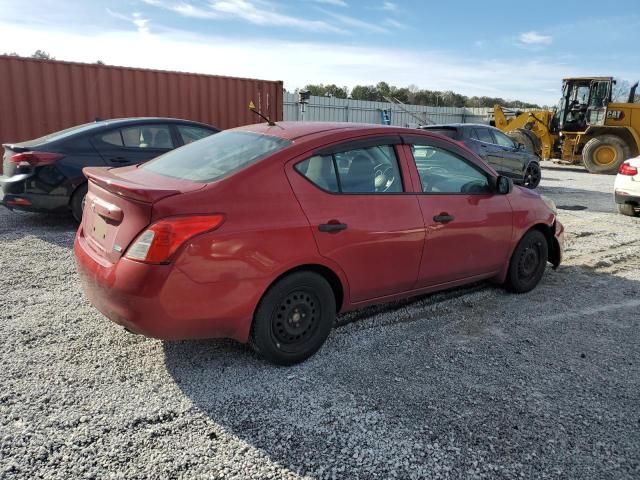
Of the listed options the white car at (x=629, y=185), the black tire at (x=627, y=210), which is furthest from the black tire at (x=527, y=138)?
the white car at (x=629, y=185)

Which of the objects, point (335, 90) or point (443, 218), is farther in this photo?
point (335, 90)

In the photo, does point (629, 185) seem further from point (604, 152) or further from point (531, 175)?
point (604, 152)

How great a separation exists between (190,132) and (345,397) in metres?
5.50

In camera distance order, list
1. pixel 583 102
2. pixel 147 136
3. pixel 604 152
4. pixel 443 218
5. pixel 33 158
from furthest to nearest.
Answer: pixel 583 102 → pixel 604 152 → pixel 147 136 → pixel 33 158 → pixel 443 218

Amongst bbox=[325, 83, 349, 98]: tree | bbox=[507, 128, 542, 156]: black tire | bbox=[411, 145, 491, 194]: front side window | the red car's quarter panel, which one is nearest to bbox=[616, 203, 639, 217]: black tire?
the red car's quarter panel

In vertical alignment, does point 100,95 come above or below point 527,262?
above

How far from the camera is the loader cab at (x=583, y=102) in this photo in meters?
17.6

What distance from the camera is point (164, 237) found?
2.72 metres

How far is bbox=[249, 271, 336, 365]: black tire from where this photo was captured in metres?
3.12

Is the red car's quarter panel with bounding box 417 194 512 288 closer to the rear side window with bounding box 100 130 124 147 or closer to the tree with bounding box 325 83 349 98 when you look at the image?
the rear side window with bounding box 100 130 124 147

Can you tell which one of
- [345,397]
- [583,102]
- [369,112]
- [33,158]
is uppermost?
[583,102]

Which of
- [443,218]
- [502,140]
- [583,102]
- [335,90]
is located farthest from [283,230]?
[335,90]

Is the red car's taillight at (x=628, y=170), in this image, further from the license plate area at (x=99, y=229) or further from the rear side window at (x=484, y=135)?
the license plate area at (x=99, y=229)

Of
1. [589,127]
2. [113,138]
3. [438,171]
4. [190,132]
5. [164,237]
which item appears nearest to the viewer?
[164,237]
